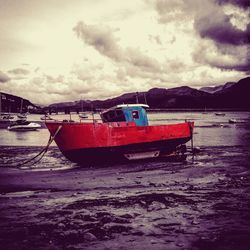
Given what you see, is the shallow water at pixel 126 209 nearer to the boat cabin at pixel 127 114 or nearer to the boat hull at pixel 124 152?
the boat hull at pixel 124 152

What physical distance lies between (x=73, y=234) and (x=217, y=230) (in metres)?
3.19

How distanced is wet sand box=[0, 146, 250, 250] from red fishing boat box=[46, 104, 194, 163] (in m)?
1.88

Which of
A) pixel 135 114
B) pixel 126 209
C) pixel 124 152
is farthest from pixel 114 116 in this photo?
pixel 126 209

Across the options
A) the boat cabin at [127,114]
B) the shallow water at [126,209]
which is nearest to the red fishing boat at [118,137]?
the boat cabin at [127,114]

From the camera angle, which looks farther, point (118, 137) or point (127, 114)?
point (127, 114)

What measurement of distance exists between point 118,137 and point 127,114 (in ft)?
7.22

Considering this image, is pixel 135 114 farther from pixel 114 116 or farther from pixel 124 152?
pixel 124 152

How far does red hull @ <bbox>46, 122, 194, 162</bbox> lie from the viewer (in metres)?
17.0

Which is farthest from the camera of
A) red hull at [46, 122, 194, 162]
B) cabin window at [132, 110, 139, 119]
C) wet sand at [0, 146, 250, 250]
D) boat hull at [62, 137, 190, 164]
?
cabin window at [132, 110, 139, 119]

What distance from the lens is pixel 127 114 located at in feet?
64.1

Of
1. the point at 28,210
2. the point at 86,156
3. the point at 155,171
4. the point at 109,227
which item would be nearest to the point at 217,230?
the point at 109,227

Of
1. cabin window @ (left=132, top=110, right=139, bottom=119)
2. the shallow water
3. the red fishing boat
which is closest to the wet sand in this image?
the shallow water

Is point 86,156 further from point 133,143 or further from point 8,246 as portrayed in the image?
point 8,246

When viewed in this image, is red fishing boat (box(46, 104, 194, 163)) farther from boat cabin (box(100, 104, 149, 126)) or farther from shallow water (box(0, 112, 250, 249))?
shallow water (box(0, 112, 250, 249))
